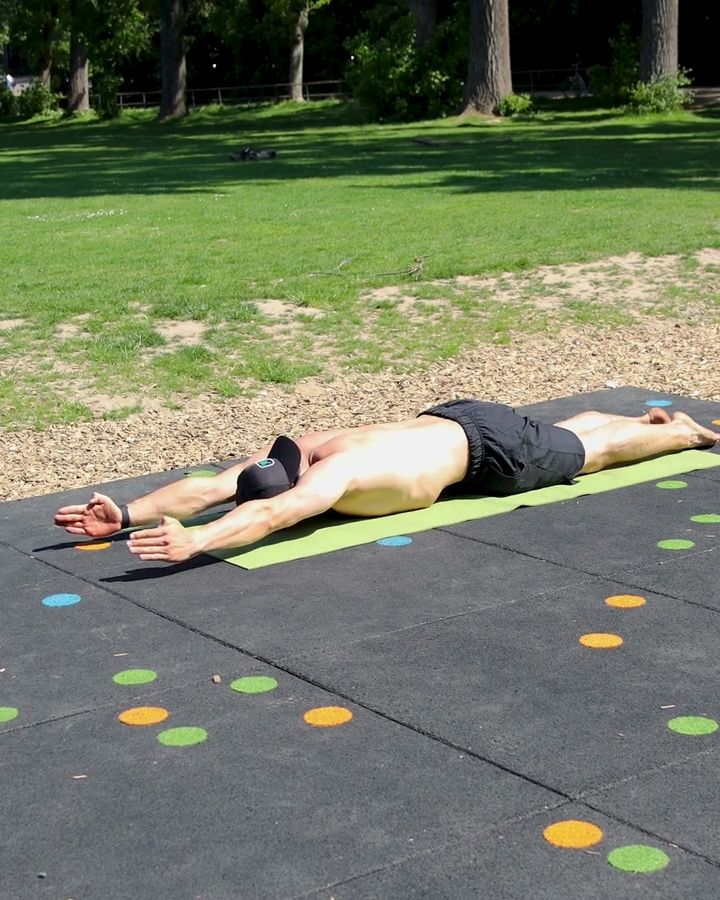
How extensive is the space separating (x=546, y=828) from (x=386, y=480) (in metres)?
2.54

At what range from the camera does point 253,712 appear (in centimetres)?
361

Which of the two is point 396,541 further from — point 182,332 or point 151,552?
point 182,332

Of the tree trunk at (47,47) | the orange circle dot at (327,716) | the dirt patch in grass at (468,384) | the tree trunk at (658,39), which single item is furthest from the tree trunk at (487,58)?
the orange circle dot at (327,716)

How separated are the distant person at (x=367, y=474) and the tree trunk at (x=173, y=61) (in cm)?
4064

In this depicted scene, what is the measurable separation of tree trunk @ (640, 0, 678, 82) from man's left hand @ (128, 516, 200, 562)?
29915mm

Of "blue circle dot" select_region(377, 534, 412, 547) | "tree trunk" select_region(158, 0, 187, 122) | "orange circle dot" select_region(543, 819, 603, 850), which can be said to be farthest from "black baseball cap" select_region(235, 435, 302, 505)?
"tree trunk" select_region(158, 0, 187, 122)

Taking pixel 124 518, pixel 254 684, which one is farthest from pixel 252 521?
pixel 254 684

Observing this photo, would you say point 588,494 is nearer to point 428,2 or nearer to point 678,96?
point 678,96

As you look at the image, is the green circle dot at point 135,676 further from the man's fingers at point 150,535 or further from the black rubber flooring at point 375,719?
the man's fingers at point 150,535

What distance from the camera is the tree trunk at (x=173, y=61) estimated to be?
142 feet

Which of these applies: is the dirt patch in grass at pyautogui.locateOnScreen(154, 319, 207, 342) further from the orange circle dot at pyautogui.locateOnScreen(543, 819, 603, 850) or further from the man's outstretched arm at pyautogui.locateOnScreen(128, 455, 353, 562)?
the orange circle dot at pyautogui.locateOnScreen(543, 819, 603, 850)

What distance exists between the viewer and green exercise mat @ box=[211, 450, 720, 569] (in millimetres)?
5102

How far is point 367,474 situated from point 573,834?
98.8 inches

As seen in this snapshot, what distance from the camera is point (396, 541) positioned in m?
5.16
